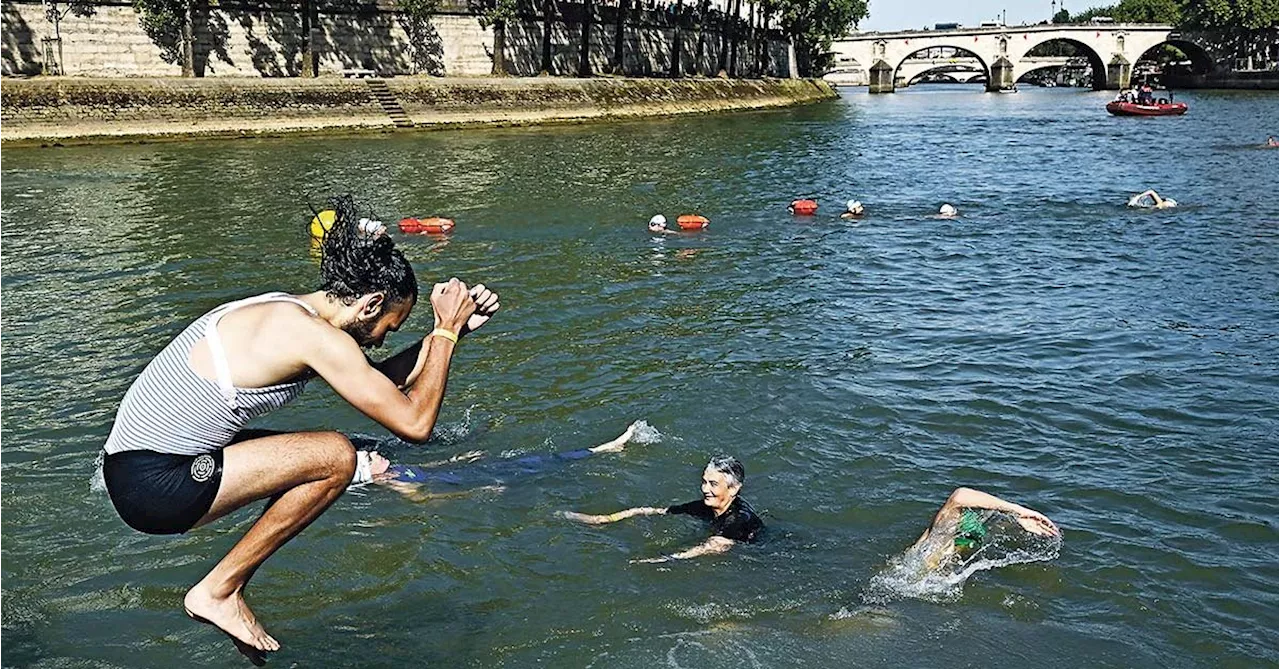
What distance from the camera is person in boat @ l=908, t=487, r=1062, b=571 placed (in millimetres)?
9656

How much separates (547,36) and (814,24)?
52.2 metres

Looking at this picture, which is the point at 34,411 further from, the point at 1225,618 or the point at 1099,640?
the point at 1225,618

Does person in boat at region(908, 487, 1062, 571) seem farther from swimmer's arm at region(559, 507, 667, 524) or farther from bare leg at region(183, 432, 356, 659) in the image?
bare leg at region(183, 432, 356, 659)

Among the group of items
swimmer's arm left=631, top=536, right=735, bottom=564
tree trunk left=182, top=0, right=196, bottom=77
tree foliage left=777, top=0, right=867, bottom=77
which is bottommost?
swimmer's arm left=631, top=536, right=735, bottom=564

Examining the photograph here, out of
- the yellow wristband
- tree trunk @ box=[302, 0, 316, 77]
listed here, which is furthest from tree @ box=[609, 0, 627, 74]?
the yellow wristband

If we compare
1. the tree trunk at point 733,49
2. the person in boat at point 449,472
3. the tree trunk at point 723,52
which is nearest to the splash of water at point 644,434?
the person in boat at point 449,472

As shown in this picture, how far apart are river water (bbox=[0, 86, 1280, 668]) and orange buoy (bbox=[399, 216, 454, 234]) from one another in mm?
687

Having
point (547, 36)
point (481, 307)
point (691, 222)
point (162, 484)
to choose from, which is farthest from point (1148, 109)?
point (162, 484)

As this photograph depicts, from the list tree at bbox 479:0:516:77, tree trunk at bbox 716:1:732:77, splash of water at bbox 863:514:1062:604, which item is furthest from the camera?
tree trunk at bbox 716:1:732:77

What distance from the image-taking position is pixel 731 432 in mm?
Result: 13250

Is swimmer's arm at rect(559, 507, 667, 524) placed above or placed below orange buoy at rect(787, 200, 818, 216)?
below

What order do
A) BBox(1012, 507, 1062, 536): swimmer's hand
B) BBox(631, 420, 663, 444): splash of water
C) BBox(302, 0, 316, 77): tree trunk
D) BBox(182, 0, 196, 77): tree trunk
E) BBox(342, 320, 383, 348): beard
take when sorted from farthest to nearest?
BBox(302, 0, 316, 77): tree trunk → BBox(182, 0, 196, 77): tree trunk → BBox(631, 420, 663, 444): splash of water → BBox(1012, 507, 1062, 536): swimmer's hand → BBox(342, 320, 383, 348): beard

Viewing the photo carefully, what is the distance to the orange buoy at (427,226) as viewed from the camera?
27219 mm

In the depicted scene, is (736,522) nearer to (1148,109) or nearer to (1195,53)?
(1148,109)
